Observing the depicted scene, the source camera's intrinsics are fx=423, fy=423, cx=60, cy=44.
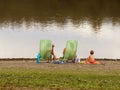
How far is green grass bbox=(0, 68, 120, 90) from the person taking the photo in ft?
43.1

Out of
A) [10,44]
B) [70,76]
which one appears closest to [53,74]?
[70,76]

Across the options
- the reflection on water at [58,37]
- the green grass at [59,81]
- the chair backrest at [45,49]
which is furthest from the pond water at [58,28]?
the green grass at [59,81]

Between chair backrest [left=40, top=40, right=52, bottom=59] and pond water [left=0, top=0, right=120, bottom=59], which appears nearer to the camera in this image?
chair backrest [left=40, top=40, right=52, bottom=59]

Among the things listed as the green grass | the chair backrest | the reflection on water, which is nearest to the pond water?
the reflection on water

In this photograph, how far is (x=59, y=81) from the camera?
45.5ft

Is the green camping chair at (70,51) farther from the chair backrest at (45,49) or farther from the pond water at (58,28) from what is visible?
A: the pond water at (58,28)

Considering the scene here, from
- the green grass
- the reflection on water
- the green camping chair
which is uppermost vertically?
the reflection on water

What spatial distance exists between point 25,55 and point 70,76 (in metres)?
12.8

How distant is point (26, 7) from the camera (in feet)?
186

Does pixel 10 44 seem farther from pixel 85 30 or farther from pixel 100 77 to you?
pixel 100 77

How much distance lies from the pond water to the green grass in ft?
40.0

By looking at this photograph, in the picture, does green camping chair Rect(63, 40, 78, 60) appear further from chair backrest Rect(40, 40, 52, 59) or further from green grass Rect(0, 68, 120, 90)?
green grass Rect(0, 68, 120, 90)

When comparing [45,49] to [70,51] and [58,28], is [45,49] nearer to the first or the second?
[70,51]

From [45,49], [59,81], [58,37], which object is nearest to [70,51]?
[45,49]
